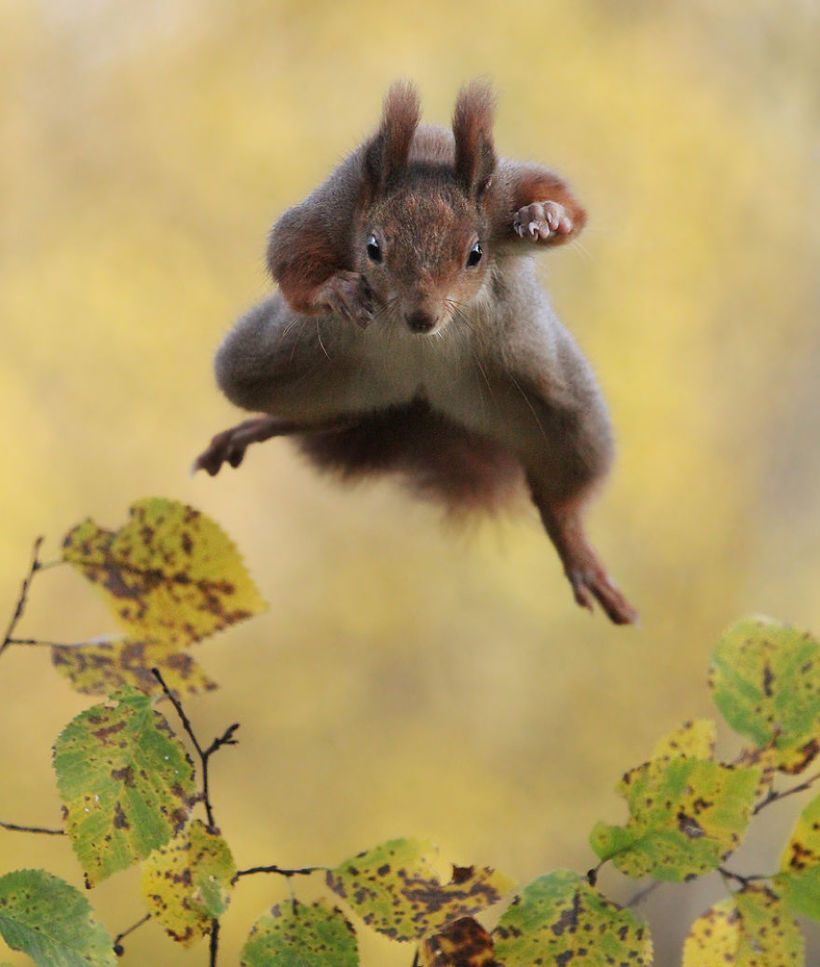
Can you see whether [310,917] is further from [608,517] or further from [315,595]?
[608,517]

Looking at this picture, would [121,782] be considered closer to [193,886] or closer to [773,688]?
[193,886]

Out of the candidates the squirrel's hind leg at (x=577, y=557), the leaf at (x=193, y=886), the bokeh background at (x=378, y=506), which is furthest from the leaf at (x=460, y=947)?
the bokeh background at (x=378, y=506)

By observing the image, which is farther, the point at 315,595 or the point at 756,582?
the point at 756,582

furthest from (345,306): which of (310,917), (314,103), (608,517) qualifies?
(608,517)

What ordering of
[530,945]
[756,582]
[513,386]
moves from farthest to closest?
[756,582], [513,386], [530,945]

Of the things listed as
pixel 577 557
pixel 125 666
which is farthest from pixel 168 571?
pixel 577 557

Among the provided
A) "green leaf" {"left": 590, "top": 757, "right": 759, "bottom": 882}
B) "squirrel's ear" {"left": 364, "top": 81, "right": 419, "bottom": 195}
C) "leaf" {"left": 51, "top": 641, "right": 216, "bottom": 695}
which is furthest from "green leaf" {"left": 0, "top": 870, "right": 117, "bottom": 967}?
"squirrel's ear" {"left": 364, "top": 81, "right": 419, "bottom": 195}

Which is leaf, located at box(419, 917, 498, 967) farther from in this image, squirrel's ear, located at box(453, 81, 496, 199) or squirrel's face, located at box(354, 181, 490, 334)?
squirrel's ear, located at box(453, 81, 496, 199)
